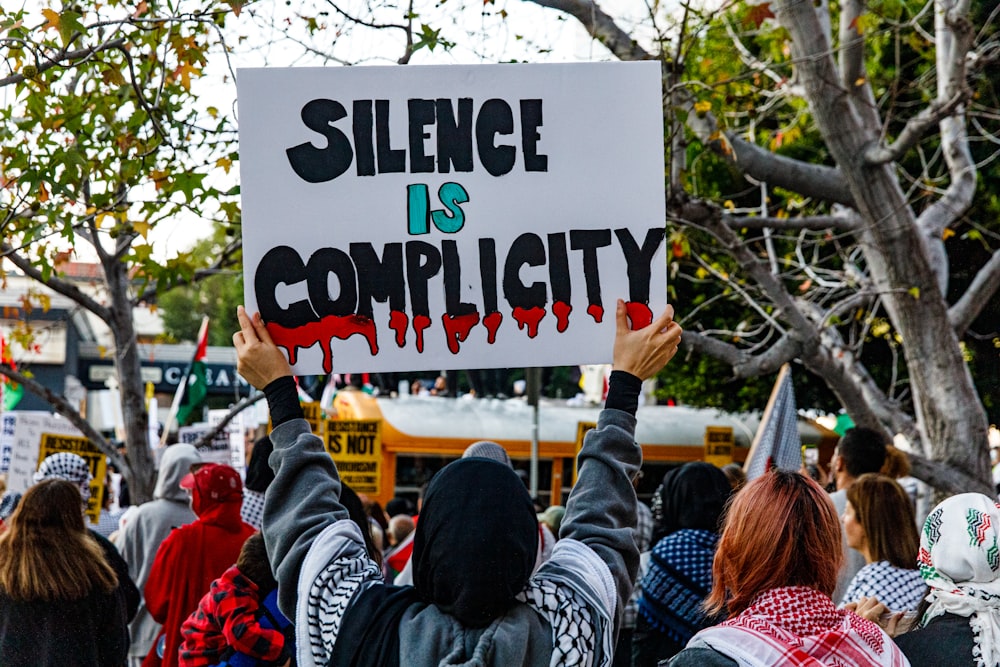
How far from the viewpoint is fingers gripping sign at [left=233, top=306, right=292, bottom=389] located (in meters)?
2.63

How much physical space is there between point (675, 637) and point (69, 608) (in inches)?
91.4

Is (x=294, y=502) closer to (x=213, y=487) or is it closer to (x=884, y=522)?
(x=884, y=522)

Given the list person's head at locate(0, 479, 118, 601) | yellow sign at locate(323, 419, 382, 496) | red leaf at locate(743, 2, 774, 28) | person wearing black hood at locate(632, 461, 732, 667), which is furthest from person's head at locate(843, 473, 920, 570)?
yellow sign at locate(323, 419, 382, 496)

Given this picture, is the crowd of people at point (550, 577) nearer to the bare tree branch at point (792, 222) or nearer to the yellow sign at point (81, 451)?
the bare tree branch at point (792, 222)

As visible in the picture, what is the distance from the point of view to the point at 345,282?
287 cm

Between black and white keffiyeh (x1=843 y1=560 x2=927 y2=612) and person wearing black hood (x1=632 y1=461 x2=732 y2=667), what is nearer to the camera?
black and white keffiyeh (x1=843 y1=560 x2=927 y2=612)

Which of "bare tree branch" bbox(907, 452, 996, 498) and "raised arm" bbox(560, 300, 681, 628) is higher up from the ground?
"raised arm" bbox(560, 300, 681, 628)

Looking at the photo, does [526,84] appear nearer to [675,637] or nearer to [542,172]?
[542,172]

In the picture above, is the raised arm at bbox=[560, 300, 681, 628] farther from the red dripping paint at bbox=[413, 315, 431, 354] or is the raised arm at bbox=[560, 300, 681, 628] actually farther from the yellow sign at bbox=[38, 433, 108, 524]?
the yellow sign at bbox=[38, 433, 108, 524]

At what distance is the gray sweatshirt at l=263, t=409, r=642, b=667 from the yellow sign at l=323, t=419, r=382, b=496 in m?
9.80

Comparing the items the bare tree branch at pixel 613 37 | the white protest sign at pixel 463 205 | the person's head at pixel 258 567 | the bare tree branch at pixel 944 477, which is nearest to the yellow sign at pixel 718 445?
the bare tree branch at pixel 944 477

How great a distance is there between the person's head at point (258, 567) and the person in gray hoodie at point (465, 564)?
1492 mm

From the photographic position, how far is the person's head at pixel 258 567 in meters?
3.94

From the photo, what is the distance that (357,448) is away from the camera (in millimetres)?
12352
